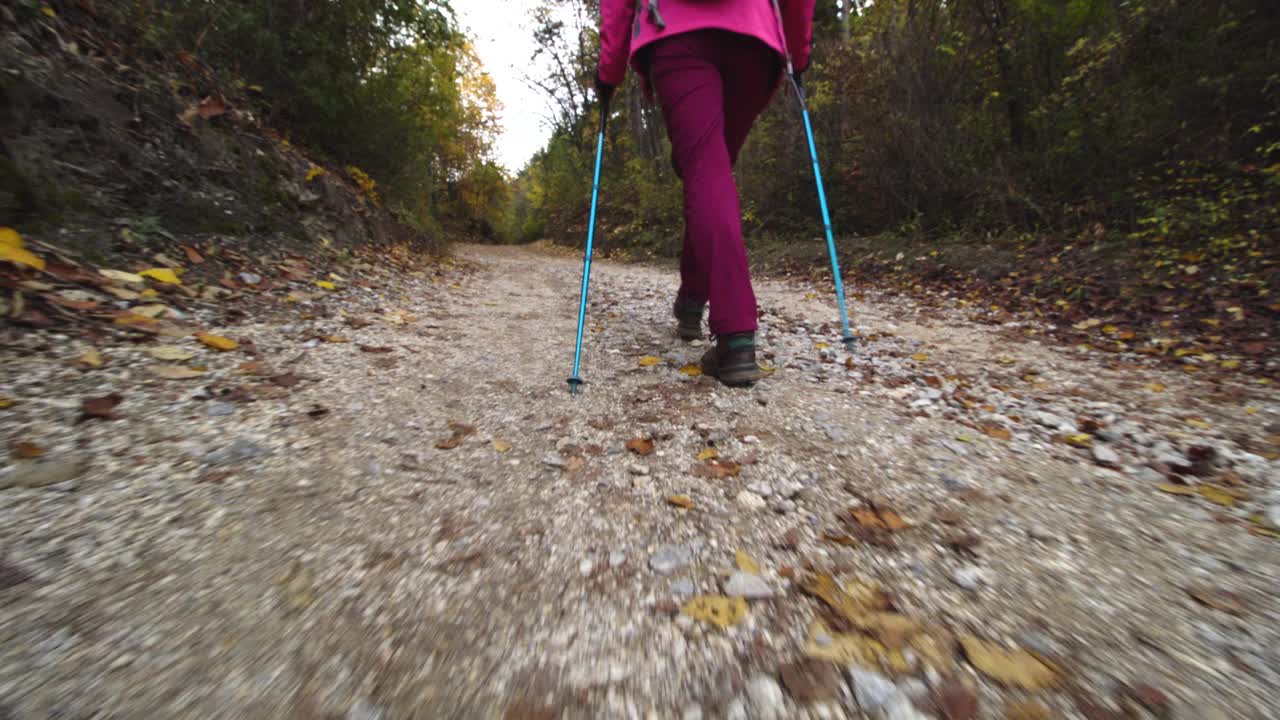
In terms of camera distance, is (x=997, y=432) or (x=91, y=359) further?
(x=997, y=432)

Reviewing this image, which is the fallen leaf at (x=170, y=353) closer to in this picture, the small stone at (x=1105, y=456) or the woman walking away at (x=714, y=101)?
the woman walking away at (x=714, y=101)

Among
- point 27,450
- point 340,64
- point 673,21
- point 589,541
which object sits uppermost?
point 340,64

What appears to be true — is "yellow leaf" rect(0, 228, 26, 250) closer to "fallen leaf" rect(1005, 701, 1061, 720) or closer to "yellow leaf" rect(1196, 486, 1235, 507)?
"fallen leaf" rect(1005, 701, 1061, 720)

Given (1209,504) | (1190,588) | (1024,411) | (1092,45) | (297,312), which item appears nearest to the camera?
(1190,588)

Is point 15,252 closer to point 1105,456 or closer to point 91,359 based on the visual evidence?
point 91,359

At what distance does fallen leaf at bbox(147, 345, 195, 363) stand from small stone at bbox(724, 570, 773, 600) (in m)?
2.17

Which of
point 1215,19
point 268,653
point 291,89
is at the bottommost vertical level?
point 268,653

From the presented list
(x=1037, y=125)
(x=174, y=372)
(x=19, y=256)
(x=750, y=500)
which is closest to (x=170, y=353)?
(x=174, y=372)

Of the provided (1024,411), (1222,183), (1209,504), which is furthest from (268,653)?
(1222,183)

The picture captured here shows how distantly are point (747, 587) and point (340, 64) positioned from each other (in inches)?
256

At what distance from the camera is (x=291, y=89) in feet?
16.1

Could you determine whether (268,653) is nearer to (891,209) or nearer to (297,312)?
(297,312)

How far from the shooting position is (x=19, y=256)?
1869 millimetres

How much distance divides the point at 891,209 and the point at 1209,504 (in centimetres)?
582
